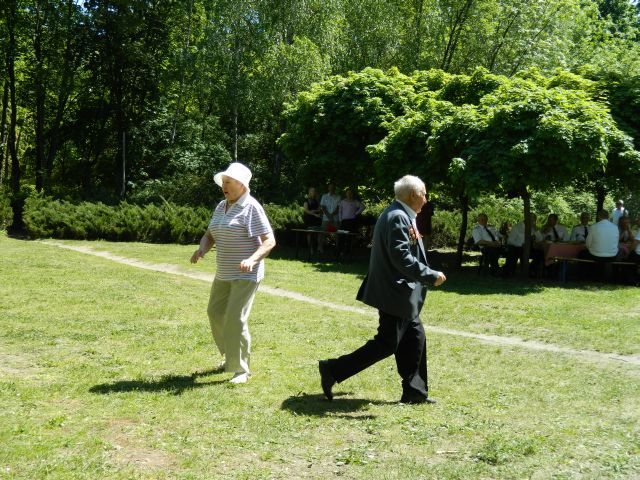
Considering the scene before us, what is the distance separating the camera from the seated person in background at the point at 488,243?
56.9 ft

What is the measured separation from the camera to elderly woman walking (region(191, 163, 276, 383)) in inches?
270

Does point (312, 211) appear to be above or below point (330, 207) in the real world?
below

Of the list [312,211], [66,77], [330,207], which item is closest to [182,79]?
[66,77]

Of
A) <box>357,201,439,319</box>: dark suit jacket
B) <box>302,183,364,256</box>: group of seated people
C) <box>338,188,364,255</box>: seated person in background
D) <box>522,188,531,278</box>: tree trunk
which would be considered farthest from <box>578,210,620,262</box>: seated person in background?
<box>357,201,439,319</box>: dark suit jacket

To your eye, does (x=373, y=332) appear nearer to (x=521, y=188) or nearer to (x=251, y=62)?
(x=521, y=188)

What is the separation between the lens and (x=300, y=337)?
936 centimetres

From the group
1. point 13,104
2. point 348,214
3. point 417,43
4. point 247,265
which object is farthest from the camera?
point 417,43

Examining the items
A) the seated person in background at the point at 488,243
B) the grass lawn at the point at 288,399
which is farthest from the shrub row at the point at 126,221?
the grass lawn at the point at 288,399

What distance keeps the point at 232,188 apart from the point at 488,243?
11.4m

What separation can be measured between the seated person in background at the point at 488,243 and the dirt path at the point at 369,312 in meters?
5.59

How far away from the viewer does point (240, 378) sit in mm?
6910

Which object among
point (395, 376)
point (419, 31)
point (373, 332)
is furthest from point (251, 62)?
point (395, 376)

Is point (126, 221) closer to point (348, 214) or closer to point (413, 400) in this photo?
point (348, 214)

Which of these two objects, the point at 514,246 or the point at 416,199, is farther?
the point at 514,246
